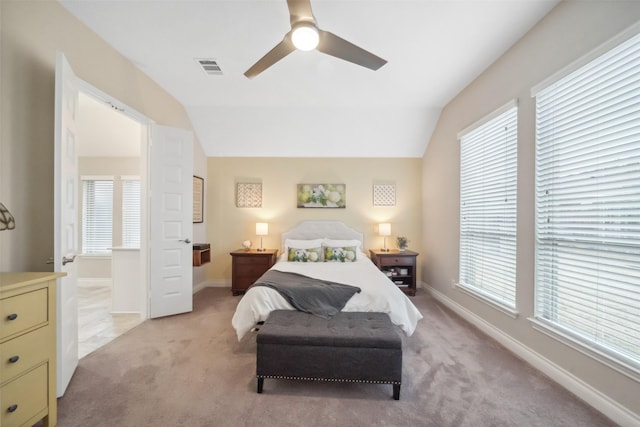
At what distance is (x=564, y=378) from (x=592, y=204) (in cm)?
136

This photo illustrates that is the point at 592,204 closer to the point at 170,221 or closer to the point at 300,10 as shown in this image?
the point at 300,10

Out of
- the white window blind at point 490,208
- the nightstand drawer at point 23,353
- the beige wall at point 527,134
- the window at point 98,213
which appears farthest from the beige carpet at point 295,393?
the window at point 98,213

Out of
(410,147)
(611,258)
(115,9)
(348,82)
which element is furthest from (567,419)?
(115,9)

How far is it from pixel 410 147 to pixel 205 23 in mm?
3663

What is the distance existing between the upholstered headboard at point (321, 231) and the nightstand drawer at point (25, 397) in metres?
3.55

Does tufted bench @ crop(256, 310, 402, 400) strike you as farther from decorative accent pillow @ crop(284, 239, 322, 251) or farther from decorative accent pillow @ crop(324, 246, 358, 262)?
decorative accent pillow @ crop(284, 239, 322, 251)

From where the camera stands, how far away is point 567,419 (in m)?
1.79

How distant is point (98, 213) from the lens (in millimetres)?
5191

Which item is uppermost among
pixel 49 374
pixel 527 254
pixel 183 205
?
pixel 183 205

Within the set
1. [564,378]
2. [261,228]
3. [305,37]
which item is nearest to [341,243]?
[261,228]

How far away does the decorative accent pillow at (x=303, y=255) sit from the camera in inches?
169

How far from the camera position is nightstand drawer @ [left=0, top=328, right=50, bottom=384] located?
1.41 m

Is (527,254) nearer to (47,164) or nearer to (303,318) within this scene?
(303,318)

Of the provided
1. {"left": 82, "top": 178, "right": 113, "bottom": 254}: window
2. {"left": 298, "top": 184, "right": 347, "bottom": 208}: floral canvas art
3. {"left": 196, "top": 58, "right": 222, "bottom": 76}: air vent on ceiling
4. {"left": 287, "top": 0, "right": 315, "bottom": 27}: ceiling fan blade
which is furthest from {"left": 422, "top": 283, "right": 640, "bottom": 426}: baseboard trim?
{"left": 82, "top": 178, "right": 113, "bottom": 254}: window
